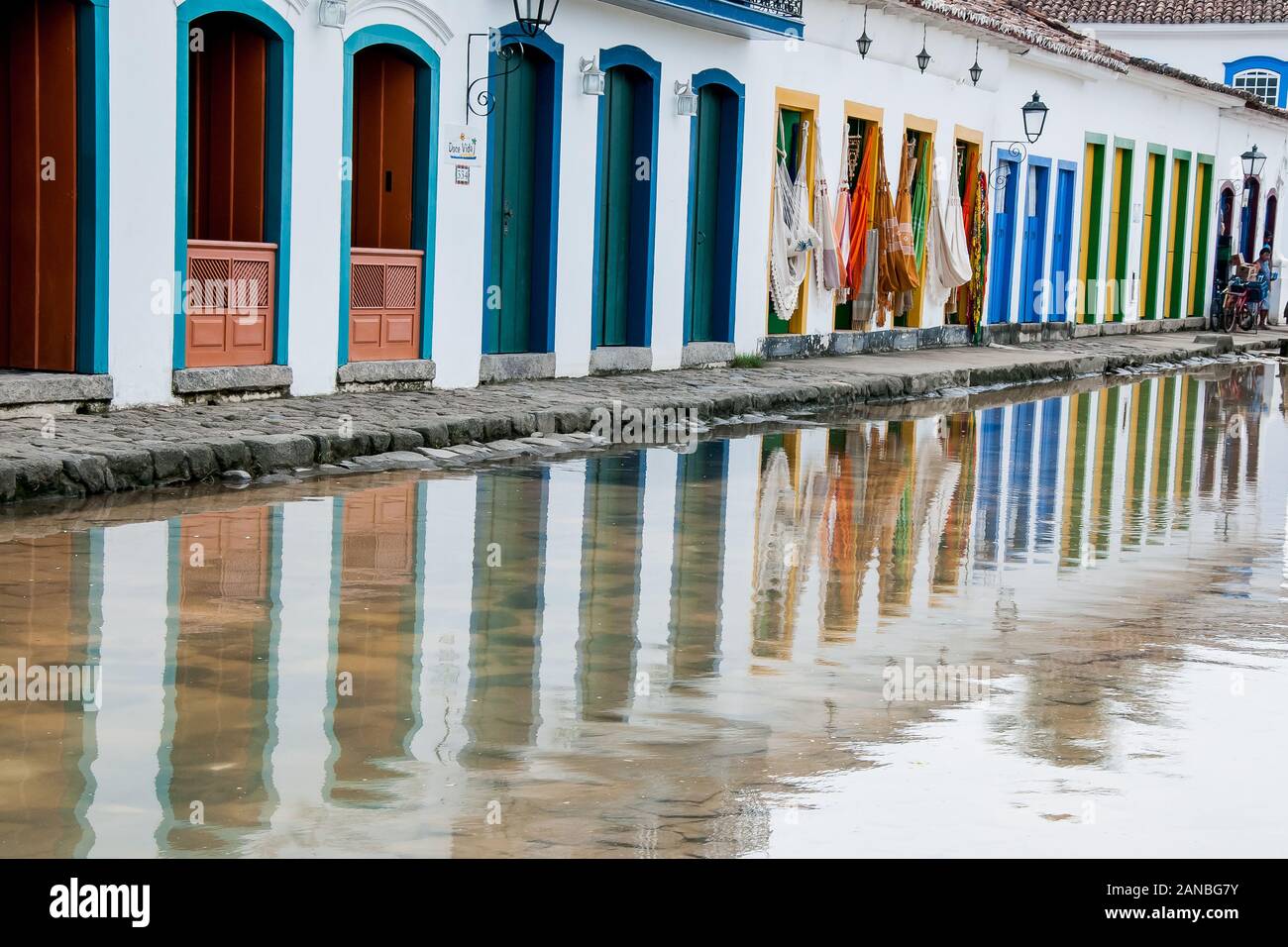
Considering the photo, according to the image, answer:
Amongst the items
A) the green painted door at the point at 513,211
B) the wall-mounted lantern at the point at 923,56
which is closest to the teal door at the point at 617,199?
the green painted door at the point at 513,211

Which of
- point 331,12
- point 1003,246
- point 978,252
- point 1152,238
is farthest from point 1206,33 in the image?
point 331,12

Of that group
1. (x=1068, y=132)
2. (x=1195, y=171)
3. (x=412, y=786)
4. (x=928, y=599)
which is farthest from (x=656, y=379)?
(x=1195, y=171)

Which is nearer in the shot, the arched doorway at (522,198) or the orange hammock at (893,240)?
the arched doorway at (522,198)

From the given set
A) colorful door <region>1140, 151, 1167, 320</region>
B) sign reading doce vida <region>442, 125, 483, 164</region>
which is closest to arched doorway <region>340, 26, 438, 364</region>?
sign reading doce vida <region>442, 125, 483, 164</region>

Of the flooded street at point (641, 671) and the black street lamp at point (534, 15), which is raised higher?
the black street lamp at point (534, 15)

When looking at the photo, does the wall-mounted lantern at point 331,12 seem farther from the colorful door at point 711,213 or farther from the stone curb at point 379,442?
the colorful door at point 711,213

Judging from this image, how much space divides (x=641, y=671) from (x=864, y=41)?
17363 millimetres

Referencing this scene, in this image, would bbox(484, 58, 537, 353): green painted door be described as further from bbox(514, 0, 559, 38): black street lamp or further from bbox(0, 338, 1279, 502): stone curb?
bbox(0, 338, 1279, 502): stone curb

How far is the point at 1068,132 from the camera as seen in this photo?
31.4 m

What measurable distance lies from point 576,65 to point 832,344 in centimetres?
688

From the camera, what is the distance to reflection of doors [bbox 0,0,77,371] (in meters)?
12.7

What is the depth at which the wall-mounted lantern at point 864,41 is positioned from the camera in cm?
2286
